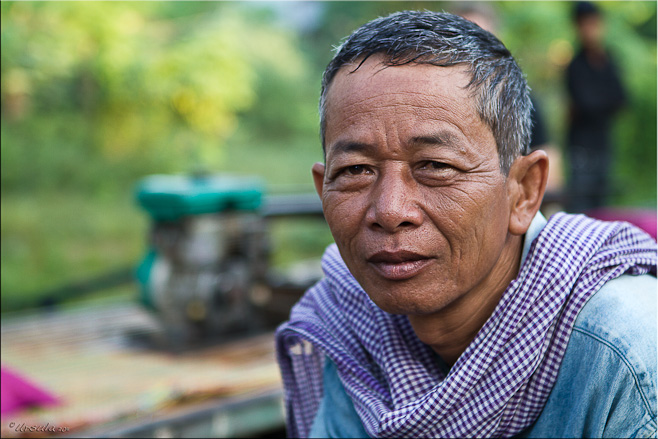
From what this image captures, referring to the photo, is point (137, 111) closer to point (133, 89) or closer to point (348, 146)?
point (133, 89)

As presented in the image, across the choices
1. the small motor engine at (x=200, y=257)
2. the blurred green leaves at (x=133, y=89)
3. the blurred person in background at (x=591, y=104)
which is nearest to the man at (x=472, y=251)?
the small motor engine at (x=200, y=257)

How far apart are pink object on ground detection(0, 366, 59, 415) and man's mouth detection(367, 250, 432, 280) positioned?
5.86 ft

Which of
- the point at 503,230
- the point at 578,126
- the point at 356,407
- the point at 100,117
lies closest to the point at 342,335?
the point at 356,407

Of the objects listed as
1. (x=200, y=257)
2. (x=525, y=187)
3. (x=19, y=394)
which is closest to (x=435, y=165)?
(x=525, y=187)

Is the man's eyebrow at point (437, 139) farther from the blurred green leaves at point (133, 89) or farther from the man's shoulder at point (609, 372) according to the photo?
the blurred green leaves at point (133, 89)

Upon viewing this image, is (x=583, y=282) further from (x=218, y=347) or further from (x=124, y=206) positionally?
(x=124, y=206)

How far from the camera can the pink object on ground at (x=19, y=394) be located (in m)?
2.51

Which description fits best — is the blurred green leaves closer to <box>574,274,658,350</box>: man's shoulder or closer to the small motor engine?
the small motor engine

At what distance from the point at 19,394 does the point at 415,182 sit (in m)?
1.93

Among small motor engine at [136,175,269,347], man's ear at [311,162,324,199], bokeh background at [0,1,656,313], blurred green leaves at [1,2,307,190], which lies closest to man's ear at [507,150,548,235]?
man's ear at [311,162,324,199]

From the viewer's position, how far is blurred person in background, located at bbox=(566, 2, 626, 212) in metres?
5.59

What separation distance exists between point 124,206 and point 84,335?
477cm

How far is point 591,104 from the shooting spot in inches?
230

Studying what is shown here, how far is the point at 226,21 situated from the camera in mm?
8539
